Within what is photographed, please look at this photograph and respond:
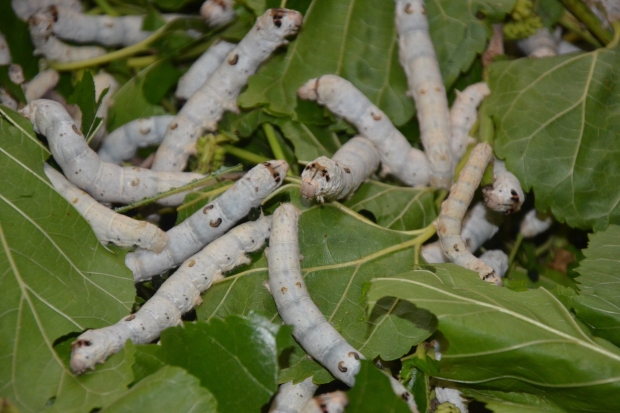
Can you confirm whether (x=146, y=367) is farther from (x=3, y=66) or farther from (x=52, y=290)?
(x=3, y=66)

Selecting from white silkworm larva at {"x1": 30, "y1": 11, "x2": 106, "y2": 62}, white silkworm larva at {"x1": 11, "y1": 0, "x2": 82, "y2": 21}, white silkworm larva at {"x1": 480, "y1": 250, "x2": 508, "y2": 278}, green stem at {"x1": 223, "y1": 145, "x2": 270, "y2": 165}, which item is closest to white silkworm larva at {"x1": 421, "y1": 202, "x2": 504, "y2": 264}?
white silkworm larva at {"x1": 480, "y1": 250, "x2": 508, "y2": 278}

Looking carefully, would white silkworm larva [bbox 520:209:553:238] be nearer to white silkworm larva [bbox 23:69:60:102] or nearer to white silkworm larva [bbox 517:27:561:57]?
white silkworm larva [bbox 517:27:561:57]

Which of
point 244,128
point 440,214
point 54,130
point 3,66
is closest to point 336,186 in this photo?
point 440,214

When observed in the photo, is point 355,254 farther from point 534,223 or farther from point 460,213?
point 534,223

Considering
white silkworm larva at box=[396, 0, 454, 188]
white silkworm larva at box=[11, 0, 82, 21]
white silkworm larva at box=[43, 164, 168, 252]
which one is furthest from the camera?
white silkworm larva at box=[11, 0, 82, 21]

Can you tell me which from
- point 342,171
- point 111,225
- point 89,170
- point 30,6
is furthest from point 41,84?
point 342,171
